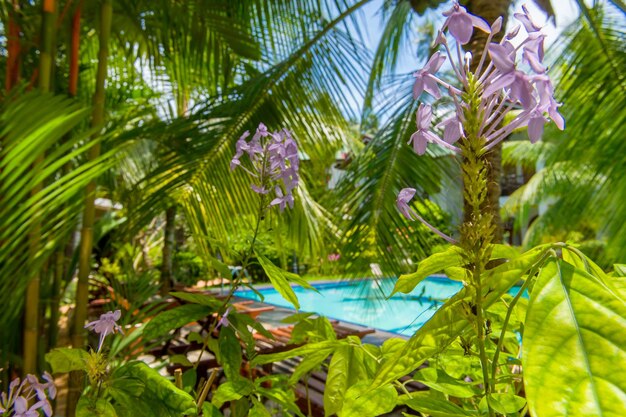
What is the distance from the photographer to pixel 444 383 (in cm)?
51

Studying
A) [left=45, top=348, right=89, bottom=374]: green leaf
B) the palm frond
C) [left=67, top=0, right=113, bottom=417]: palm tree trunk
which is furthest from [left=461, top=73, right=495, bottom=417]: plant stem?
[left=67, top=0, right=113, bottom=417]: palm tree trunk

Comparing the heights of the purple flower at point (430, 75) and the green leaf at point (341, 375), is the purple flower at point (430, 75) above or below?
above

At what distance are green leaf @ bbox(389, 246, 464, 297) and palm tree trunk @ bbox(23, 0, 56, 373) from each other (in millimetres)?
1087

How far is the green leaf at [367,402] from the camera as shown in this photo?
0.47 metres

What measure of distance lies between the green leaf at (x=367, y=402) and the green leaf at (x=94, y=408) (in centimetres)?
29

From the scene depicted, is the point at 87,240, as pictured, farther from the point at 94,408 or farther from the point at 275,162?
the point at 94,408

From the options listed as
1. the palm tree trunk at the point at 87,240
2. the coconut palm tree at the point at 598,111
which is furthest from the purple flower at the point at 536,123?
the coconut palm tree at the point at 598,111

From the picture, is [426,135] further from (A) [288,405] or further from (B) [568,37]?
(B) [568,37]

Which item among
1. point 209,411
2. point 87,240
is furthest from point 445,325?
point 87,240

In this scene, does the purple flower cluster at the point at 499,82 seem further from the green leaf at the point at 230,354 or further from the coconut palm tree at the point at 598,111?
the coconut palm tree at the point at 598,111

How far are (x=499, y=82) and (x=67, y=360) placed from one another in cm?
64

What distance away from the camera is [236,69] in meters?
3.37

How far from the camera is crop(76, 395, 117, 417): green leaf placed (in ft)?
1.84

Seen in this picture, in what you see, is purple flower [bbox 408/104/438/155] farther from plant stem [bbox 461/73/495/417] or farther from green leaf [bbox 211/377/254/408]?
green leaf [bbox 211/377/254/408]
